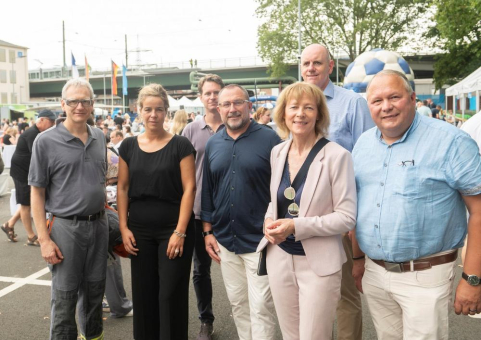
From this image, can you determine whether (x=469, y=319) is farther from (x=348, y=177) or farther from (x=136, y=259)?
(x=136, y=259)

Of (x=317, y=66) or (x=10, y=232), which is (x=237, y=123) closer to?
(x=317, y=66)

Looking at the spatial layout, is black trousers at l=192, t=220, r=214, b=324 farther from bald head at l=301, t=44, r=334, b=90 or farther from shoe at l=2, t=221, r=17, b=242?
A: shoe at l=2, t=221, r=17, b=242

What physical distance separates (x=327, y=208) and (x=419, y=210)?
52 cm

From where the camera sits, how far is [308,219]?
2633 mm

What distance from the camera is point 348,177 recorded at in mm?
2652

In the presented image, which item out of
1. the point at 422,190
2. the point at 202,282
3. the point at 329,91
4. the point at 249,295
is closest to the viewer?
the point at 422,190

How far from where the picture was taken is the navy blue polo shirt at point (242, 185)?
3.35 m

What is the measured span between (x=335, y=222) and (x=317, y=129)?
0.60 m

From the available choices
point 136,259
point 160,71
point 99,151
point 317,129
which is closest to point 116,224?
point 136,259

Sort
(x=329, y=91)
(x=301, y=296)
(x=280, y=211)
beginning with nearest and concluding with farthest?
(x=301, y=296)
(x=280, y=211)
(x=329, y=91)

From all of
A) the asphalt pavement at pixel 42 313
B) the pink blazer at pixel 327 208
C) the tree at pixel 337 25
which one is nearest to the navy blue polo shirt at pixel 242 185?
the pink blazer at pixel 327 208

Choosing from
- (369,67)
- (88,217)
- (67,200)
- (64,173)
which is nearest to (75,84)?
(64,173)

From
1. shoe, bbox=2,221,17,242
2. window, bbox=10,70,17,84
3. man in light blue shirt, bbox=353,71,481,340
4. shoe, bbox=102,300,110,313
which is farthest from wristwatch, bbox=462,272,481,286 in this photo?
window, bbox=10,70,17,84

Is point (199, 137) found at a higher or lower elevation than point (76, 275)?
higher
